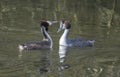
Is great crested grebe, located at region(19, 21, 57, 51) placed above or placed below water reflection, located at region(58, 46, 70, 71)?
above

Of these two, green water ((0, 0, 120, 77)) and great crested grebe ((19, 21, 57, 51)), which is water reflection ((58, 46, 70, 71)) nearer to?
green water ((0, 0, 120, 77))

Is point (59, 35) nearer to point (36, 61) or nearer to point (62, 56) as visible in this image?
point (62, 56)

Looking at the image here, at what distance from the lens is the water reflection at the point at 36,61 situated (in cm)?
1520

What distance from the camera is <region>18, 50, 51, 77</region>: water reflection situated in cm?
1520

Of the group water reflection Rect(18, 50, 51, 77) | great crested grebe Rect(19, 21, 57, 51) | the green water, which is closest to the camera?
water reflection Rect(18, 50, 51, 77)

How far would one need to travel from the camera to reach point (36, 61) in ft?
53.8

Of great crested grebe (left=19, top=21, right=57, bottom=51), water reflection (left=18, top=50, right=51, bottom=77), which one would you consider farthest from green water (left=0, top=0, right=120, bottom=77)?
great crested grebe (left=19, top=21, right=57, bottom=51)

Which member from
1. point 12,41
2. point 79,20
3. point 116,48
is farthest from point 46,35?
point 79,20

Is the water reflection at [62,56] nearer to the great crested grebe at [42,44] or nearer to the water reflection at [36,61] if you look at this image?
the water reflection at [36,61]

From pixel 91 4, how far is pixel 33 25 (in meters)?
8.35

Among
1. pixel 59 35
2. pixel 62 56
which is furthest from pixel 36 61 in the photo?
pixel 59 35

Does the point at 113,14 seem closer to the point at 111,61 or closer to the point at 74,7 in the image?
the point at 74,7

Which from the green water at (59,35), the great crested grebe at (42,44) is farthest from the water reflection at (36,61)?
the great crested grebe at (42,44)

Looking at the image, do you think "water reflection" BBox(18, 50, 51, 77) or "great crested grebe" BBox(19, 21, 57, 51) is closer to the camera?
"water reflection" BBox(18, 50, 51, 77)
